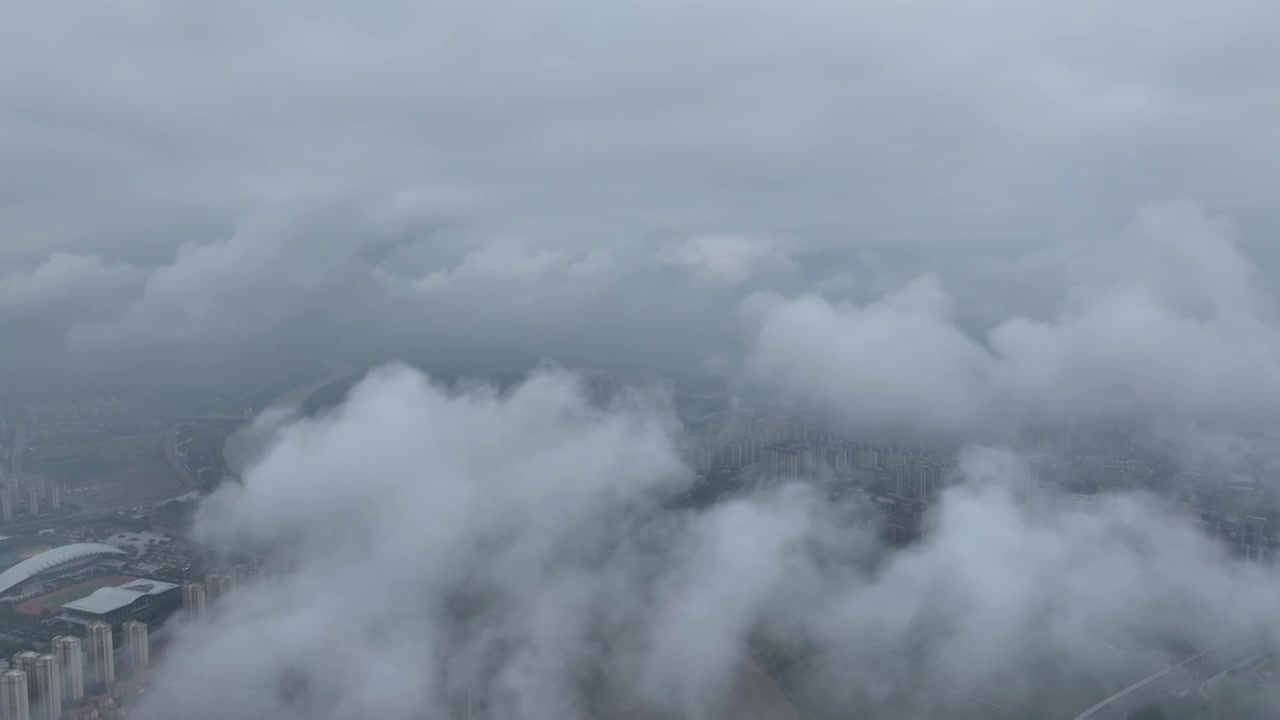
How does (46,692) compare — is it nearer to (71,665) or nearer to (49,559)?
(71,665)

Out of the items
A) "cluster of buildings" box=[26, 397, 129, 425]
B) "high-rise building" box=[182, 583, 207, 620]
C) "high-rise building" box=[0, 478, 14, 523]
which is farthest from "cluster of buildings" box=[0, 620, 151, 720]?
"cluster of buildings" box=[26, 397, 129, 425]

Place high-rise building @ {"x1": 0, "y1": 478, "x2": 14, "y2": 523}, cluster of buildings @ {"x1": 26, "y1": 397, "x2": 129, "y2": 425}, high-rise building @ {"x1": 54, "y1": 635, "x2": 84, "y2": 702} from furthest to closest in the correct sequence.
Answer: cluster of buildings @ {"x1": 26, "y1": 397, "x2": 129, "y2": 425} < high-rise building @ {"x1": 0, "y1": 478, "x2": 14, "y2": 523} < high-rise building @ {"x1": 54, "y1": 635, "x2": 84, "y2": 702}

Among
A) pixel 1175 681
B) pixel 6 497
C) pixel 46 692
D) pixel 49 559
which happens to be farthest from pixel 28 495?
pixel 1175 681

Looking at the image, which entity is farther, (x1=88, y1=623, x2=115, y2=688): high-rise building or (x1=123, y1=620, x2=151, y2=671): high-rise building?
(x1=123, y1=620, x2=151, y2=671): high-rise building

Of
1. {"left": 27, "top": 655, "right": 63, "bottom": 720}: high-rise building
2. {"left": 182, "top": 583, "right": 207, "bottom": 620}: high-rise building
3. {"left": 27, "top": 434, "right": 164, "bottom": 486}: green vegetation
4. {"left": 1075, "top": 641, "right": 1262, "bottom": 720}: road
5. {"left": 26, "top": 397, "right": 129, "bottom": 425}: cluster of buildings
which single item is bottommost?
{"left": 1075, "top": 641, "right": 1262, "bottom": 720}: road

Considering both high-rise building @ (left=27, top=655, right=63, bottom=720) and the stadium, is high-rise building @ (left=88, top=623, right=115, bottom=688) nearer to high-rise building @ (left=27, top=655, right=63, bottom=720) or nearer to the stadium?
the stadium

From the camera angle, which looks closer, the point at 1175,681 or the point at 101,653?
the point at 101,653
